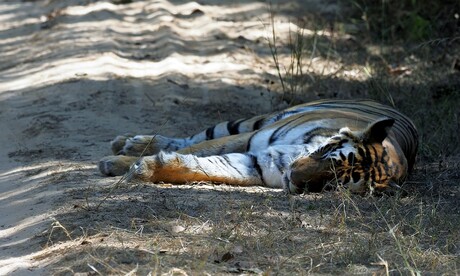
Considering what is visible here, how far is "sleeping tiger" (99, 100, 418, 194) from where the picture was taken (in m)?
5.25

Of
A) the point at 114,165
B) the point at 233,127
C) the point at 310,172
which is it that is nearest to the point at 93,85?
the point at 233,127

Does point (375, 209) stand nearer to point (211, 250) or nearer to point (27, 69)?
point (211, 250)

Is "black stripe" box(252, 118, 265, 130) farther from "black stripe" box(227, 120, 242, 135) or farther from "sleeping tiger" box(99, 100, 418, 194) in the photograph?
"black stripe" box(227, 120, 242, 135)

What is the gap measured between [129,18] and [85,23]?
603mm

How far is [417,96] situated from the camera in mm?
7793

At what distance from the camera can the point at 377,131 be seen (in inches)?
211

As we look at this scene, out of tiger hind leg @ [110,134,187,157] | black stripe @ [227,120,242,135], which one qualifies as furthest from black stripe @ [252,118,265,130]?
tiger hind leg @ [110,134,187,157]

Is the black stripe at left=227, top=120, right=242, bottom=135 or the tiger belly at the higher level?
the black stripe at left=227, top=120, right=242, bottom=135

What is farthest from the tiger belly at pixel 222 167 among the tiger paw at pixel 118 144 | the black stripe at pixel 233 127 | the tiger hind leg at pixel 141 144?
the tiger paw at pixel 118 144

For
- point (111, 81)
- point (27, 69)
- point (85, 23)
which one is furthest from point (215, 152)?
point (85, 23)

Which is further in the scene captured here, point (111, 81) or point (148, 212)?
point (111, 81)

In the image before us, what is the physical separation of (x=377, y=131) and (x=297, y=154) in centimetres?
51

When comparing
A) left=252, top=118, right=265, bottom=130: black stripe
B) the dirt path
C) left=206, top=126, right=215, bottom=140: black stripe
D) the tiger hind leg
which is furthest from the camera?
left=206, top=126, right=215, bottom=140: black stripe

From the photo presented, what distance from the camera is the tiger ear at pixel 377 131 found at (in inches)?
210
